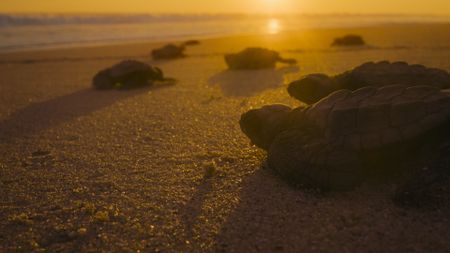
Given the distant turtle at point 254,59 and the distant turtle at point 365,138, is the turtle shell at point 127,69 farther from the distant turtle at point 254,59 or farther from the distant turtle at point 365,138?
the distant turtle at point 365,138

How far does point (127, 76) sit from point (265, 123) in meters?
4.82

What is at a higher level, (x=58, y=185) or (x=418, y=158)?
(x=418, y=158)

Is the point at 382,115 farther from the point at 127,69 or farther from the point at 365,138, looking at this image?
the point at 127,69

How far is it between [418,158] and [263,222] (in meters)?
1.17

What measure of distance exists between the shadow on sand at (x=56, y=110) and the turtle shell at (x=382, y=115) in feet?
11.7

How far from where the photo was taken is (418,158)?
2902 mm

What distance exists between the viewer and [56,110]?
6.11 m

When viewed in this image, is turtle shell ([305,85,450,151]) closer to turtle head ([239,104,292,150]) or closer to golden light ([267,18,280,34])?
turtle head ([239,104,292,150])

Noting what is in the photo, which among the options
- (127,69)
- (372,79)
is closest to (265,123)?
(372,79)

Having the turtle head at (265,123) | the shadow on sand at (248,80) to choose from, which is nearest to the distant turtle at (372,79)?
the turtle head at (265,123)

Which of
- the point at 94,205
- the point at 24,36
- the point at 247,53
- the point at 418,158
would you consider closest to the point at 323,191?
the point at 418,158

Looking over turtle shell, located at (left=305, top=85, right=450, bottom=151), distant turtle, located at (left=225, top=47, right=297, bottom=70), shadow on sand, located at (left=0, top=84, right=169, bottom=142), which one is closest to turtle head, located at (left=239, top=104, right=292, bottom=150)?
turtle shell, located at (left=305, top=85, right=450, bottom=151)

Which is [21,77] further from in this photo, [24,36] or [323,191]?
[24,36]

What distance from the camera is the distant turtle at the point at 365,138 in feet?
9.01
